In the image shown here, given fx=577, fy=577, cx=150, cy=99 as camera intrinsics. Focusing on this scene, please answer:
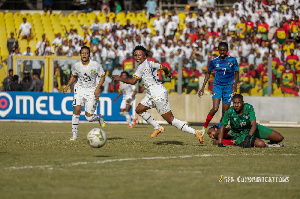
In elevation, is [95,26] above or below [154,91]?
above

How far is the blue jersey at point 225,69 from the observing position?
1394 centimetres

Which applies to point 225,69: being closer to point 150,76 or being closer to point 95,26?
point 150,76

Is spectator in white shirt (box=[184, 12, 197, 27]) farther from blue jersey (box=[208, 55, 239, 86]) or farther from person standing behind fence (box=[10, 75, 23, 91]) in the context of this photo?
blue jersey (box=[208, 55, 239, 86])

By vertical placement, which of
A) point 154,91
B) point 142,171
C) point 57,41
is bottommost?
point 142,171

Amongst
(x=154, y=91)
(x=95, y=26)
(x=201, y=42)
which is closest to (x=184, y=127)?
(x=154, y=91)

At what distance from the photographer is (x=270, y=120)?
22266 mm

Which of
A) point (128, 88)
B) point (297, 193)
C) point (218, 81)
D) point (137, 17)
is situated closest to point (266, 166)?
point (297, 193)

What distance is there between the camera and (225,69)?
1395cm

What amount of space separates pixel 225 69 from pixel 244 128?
8.47 ft

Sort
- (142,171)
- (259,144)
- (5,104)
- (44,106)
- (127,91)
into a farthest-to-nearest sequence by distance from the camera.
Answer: (5,104)
(44,106)
(127,91)
(259,144)
(142,171)

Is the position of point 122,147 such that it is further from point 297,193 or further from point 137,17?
point 137,17

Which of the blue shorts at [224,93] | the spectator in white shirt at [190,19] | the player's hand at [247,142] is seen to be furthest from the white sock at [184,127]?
the spectator in white shirt at [190,19]

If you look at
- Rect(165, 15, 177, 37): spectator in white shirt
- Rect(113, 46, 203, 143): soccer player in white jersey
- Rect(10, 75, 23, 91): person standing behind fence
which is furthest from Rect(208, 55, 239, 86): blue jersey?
Rect(165, 15, 177, 37): spectator in white shirt

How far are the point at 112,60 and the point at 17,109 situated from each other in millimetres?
4379
